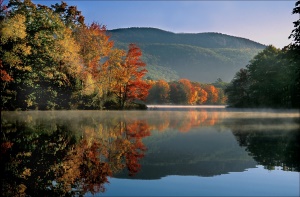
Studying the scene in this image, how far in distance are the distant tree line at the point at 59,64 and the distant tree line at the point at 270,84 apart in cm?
2372

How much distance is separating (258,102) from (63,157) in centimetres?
6217

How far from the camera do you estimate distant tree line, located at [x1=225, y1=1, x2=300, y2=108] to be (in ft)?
184

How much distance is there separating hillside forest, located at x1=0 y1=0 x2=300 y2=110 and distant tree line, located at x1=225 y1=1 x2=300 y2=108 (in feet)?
0.64

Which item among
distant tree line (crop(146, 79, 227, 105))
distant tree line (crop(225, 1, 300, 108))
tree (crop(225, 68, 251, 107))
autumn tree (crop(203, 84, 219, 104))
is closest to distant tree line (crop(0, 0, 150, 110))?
distant tree line (crop(225, 1, 300, 108))

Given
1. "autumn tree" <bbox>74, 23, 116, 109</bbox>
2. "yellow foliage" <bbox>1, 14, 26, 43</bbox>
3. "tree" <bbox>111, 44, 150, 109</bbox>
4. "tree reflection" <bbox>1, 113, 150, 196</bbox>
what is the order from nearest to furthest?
"tree reflection" <bbox>1, 113, 150, 196</bbox> < "yellow foliage" <bbox>1, 14, 26, 43</bbox> < "autumn tree" <bbox>74, 23, 116, 109</bbox> < "tree" <bbox>111, 44, 150, 109</bbox>

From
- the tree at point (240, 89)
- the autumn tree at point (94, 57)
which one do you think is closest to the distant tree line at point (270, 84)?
the tree at point (240, 89)

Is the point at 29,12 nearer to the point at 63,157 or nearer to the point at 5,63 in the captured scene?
the point at 5,63

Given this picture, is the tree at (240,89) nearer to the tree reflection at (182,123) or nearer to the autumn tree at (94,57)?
the autumn tree at (94,57)

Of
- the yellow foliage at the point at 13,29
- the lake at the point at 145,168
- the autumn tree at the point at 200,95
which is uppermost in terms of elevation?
the yellow foliage at the point at 13,29

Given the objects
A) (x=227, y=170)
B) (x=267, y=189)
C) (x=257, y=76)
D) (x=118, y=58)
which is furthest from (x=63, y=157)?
(x=257, y=76)

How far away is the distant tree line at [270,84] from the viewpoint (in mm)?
56006

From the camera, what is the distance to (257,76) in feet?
222

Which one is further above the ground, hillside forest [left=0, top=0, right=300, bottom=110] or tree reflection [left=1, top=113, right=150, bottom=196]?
hillside forest [left=0, top=0, right=300, bottom=110]

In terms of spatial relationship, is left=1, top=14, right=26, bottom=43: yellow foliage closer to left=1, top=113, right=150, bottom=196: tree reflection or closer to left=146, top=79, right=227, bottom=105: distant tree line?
left=1, top=113, right=150, bottom=196: tree reflection
